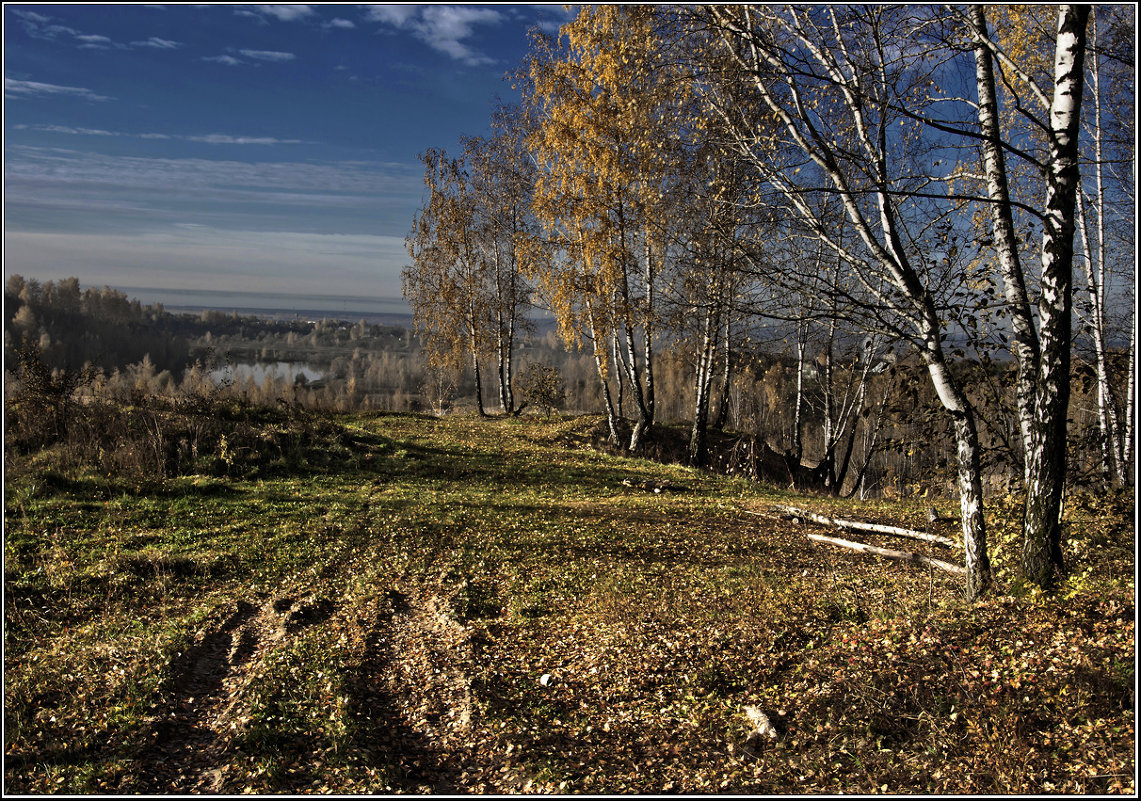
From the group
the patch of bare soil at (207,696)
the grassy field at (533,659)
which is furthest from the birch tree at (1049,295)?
the patch of bare soil at (207,696)

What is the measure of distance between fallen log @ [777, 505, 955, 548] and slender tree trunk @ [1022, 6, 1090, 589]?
2.62m

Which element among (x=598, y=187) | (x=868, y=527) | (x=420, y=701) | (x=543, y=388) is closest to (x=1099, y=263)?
(x=868, y=527)

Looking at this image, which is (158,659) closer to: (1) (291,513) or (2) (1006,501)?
(1) (291,513)

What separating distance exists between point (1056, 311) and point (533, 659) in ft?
17.7

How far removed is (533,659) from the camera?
6020 mm

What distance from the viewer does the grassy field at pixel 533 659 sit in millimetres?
4102

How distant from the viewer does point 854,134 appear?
7.17 m

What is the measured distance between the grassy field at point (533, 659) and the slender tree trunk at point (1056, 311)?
46cm

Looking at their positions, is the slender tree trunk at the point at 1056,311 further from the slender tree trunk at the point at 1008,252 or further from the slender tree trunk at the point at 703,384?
the slender tree trunk at the point at 703,384

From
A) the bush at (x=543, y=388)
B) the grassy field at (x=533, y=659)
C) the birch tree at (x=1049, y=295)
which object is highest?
the birch tree at (x=1049, y=295)

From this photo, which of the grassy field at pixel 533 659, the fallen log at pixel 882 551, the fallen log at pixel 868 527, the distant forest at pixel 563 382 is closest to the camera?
the grassy field at pixel 533 659

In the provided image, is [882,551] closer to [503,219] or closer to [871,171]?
[871,171]

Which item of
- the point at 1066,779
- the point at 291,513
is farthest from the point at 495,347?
the point at 1066,779

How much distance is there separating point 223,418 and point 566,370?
79.0 metres
